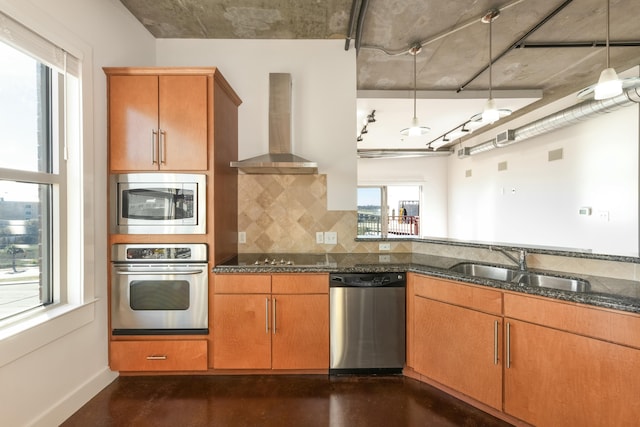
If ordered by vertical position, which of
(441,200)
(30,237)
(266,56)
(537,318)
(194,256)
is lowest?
(537,318)

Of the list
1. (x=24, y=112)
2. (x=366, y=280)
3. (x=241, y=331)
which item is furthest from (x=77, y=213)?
(x=366, y=280)

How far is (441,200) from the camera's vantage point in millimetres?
7594

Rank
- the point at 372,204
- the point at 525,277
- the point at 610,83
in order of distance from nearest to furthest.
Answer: the point at 610,83, the point at 525,277, the point at 372,204

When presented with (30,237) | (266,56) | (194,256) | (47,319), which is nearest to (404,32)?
(266,56)

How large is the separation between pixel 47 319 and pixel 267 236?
5.43 ft

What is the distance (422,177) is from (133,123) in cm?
688

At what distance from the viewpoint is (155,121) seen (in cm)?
215

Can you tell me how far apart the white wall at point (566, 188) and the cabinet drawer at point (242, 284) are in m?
2.40

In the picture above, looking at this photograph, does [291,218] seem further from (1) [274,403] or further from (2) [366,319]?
(1) [274,403]

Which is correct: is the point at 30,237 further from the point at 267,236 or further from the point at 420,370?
the point at 420,370

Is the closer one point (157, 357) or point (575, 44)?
point (157, 357)

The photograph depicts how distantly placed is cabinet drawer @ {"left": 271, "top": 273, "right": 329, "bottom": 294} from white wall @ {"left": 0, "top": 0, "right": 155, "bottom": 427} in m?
1.32

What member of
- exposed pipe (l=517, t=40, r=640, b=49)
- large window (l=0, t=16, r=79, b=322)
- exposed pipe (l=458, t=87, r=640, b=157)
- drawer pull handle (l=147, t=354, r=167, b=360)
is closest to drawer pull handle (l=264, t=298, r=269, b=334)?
drawer pull handle (l=147, t=354, r=167, b=360)

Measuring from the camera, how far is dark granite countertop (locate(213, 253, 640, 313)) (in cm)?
145
